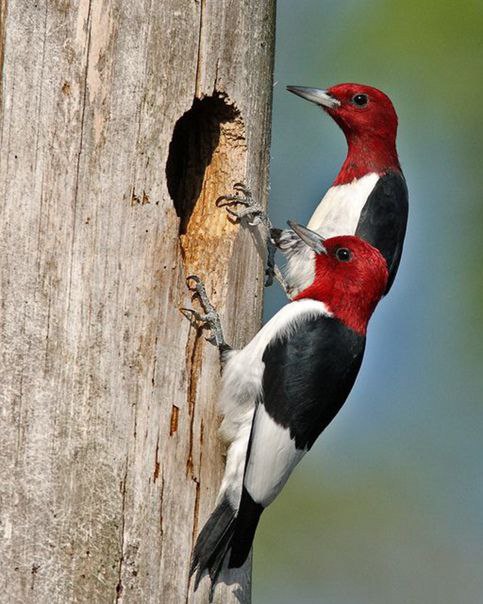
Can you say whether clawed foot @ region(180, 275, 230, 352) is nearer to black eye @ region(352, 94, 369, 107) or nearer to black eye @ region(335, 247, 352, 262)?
black eye @ region(335, 247, 352, 262)

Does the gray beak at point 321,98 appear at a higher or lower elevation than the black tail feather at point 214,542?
higher

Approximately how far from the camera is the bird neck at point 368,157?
584 cm

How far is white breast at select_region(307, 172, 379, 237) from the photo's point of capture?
5.62 meters

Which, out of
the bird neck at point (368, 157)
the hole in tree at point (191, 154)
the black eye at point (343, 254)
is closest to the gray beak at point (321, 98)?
the bird neck at point (368, 157)

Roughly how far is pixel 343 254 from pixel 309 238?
0.22 meters

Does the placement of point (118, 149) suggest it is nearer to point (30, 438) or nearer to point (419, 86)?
point (30, 438)

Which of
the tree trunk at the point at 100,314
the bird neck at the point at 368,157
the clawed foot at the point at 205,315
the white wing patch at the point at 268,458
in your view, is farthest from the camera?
the bird neck at the point at 368,157

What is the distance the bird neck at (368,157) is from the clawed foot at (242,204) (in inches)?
64.6

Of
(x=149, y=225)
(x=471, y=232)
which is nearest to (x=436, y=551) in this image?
(x=471, y=232)

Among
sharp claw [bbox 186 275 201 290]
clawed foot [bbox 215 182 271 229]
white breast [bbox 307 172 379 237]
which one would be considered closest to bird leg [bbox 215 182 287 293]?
clawed foot [bbox 215 182 271 229]

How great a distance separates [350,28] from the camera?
6562 millimetres

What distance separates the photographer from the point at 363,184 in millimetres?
5750

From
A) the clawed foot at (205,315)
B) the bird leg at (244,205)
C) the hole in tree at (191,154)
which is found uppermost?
the hole in tree at (191,154)

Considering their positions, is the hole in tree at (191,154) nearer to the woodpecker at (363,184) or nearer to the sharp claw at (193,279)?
the sharp claw at (193,279)
